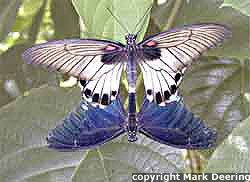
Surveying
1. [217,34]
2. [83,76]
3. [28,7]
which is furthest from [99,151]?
[28,7]

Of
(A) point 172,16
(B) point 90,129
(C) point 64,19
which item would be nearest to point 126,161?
(B) point 90,129

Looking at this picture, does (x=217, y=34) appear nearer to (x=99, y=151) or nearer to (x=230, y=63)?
(x=99, y=151)

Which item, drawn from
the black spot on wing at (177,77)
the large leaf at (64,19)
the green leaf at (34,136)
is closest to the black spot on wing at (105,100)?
the black spot on wing at (177,77)

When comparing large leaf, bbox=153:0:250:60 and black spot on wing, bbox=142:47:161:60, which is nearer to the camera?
black spot on wing, bbox=142:47:161:60

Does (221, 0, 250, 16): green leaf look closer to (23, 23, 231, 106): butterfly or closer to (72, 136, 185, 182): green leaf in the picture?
(23, 23, 231, 106): butterfly

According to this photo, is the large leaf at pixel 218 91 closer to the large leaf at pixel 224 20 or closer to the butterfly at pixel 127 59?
the large leaf at pixel 224 20

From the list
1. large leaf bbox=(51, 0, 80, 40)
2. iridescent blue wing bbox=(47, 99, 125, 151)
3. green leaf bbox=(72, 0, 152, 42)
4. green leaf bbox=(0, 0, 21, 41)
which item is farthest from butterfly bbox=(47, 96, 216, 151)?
large leaf bbox=(51, 0, 80, 40)
